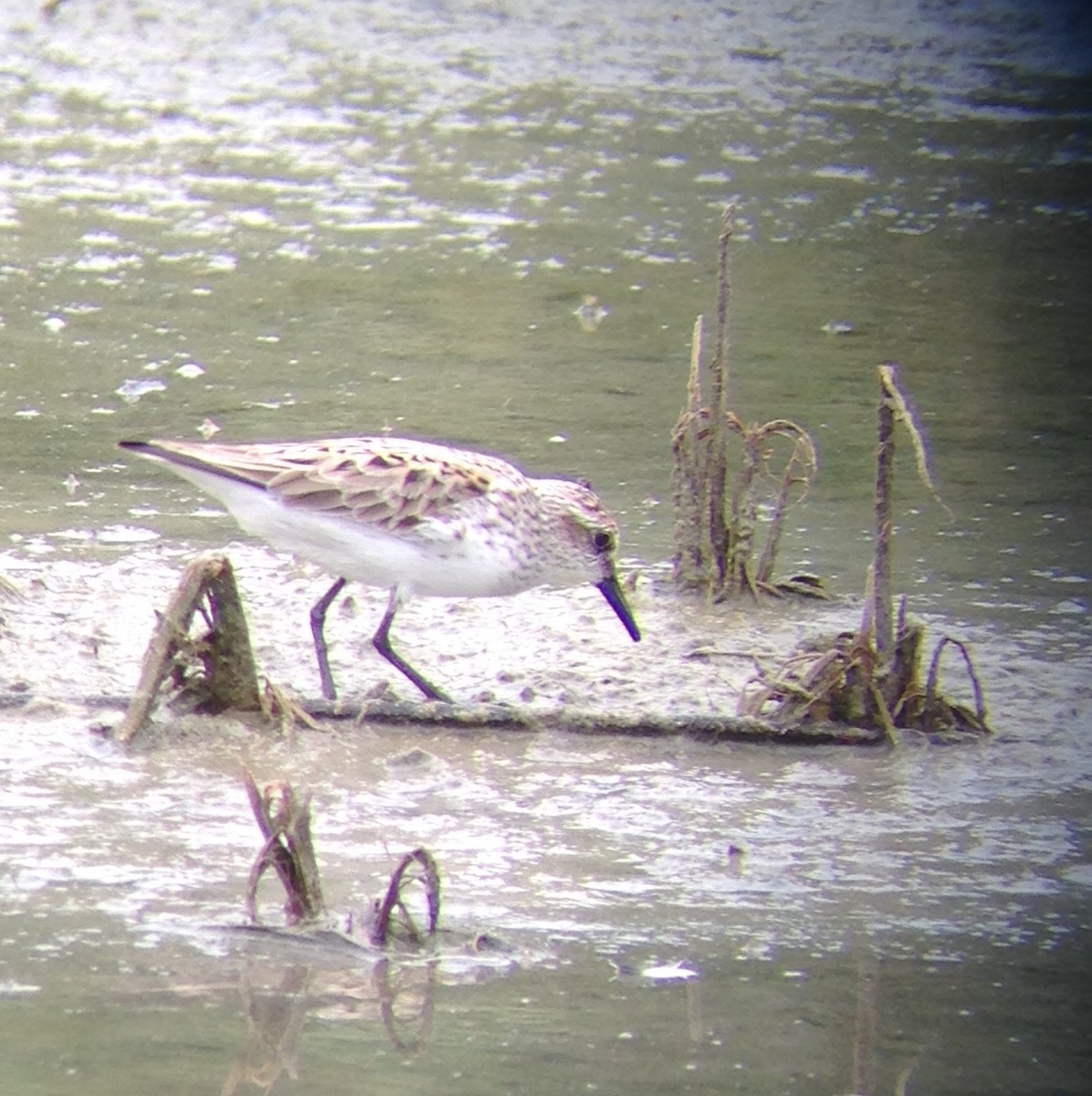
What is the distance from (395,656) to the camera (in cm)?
690

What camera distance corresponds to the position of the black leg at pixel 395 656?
6816 millimetres

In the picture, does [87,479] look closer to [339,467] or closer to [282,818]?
[339,467]

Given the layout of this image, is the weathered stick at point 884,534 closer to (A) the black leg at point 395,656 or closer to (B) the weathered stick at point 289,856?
(A) the black leg at point 395,656

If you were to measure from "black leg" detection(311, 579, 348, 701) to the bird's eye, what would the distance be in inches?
31.2

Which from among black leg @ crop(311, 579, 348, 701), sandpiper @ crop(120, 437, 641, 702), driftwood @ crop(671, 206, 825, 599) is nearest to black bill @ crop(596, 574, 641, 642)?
sandpiper @ crop(120, 437, 641, 702)

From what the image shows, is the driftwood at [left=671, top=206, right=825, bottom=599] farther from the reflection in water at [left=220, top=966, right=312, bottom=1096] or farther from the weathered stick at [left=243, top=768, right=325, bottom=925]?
the reflection in water at [left=220, top=966, right=312, bottom=1096]

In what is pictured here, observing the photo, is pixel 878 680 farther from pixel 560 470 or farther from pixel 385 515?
pixel 560 470

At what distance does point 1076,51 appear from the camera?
15.7 metres

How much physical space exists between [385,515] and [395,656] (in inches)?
17.8

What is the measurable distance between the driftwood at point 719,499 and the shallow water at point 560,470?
6.1 inches

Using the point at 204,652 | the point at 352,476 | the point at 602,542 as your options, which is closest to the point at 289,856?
the point at 204,652

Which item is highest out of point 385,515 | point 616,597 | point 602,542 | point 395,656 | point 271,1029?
point 385,515

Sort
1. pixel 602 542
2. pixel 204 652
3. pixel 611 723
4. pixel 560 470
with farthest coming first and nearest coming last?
pixel 560 470 → pixel 602 542 → pixel 611 723 → pixel 204 652

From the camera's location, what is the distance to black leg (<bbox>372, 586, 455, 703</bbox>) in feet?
22.4
